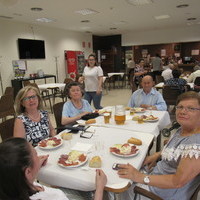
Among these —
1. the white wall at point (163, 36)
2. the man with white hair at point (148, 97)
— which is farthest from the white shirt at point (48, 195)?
the white wall at point (163, 36)

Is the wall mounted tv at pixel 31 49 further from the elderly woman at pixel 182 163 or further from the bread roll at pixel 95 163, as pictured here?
the elderly woman at pixel 182 163

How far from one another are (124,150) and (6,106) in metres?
3.56

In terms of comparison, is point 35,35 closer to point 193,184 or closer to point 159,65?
point 159,65

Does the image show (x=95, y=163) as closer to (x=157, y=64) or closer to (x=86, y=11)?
(x=86, y=11)

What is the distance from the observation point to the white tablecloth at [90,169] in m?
1.18

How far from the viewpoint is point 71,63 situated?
9719 millimetres

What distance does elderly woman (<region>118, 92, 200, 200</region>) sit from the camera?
1104 mm

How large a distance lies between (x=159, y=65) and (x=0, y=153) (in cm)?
889

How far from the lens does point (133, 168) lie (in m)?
1.24

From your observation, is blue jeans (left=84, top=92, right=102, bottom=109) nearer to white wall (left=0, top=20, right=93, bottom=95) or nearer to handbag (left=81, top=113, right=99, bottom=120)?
handbag (left=81, top=113, right=99, bottom=120)

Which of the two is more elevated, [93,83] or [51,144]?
[93,83]

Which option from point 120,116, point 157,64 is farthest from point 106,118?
point 157,64

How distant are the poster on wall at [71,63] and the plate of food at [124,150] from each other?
326 inches

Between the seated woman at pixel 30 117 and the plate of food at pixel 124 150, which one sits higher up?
the seated woman at pixel 30 117
